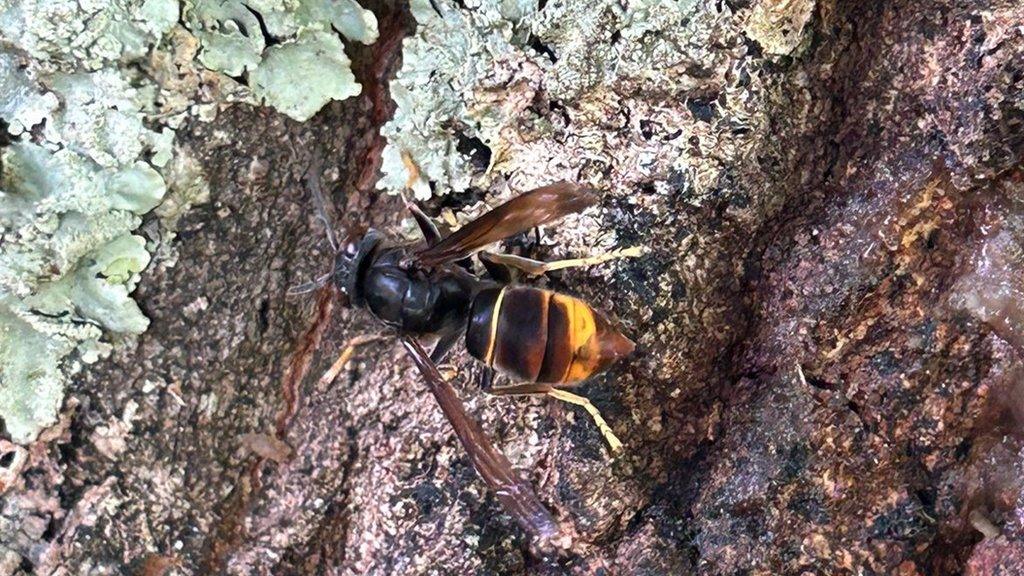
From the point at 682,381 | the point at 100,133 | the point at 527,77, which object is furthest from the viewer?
the point at 682,381

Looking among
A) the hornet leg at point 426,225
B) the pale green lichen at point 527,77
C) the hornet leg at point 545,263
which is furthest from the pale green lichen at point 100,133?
the hornet leg at point 545,263

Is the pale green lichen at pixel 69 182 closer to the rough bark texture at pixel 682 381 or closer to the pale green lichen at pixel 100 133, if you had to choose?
the pale green lichen at pixel 100 133

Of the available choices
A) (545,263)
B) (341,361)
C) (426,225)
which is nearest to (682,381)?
(545,263)

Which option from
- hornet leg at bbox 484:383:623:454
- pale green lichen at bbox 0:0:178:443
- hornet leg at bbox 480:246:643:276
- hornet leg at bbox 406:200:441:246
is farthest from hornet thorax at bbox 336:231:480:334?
pale green lichen at bbox 0:0:178:443

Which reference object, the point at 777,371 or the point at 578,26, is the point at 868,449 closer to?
the point at 777,371

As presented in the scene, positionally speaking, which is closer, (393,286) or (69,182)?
(69,182)

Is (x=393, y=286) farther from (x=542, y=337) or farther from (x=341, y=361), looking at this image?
(x=542, y=337)

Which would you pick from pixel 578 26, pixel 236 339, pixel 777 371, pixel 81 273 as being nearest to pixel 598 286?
pixel 777 371
